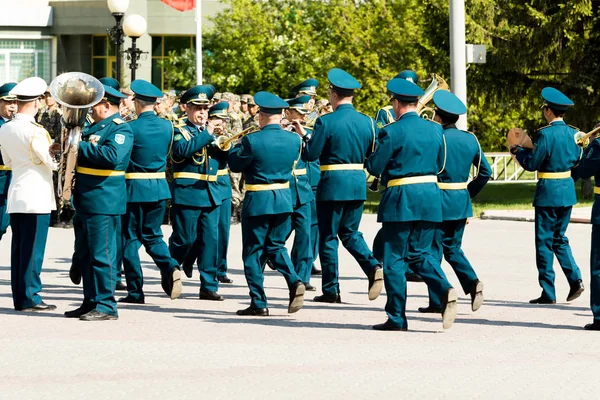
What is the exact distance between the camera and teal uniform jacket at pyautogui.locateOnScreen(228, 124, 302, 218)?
1101cm

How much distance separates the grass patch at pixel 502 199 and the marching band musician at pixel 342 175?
37.6 ft

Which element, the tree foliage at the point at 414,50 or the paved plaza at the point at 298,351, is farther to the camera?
the tree foliage at the point at 414,50

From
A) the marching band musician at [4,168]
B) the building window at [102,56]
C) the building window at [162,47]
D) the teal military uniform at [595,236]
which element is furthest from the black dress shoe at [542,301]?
the building window at [102,56]

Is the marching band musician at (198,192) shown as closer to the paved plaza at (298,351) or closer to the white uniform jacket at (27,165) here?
the paved plaza at (298,351)

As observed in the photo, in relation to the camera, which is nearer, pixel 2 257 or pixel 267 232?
pixel 267 232

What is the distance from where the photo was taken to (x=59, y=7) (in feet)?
174

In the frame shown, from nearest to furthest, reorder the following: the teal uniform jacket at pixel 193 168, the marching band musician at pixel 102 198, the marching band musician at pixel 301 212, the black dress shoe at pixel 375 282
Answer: the marching band musician at pixel 102 198, the black dress shoe at pixel 375 282, the teal uniform jacket at pixel 193 168, the marching band musician at pixel 301 212

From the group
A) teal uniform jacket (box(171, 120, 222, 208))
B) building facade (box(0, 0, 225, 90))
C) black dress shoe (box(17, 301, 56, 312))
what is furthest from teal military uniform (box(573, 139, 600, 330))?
building facade (box(0, 0, 225, 90))

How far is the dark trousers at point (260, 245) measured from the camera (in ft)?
36.7

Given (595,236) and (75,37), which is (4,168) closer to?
(595,236)

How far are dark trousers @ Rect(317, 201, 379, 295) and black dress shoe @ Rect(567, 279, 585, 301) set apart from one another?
1842mm

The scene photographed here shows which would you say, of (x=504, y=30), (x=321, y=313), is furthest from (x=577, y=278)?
(x=504, y=30)

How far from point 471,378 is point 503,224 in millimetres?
13070

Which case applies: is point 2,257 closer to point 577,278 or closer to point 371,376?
point 577,278
